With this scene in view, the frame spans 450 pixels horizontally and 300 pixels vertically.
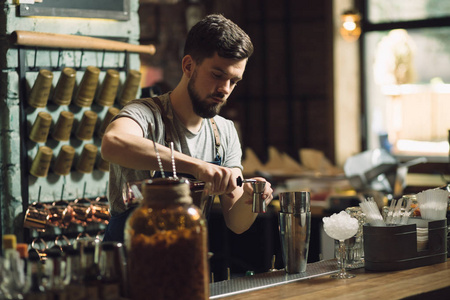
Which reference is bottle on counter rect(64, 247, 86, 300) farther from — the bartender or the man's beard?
the man's beard

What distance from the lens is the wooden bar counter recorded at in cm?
202

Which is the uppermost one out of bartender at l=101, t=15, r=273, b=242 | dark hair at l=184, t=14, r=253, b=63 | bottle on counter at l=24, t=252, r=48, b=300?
dark hair at l=184, t=14, r=253, b=63

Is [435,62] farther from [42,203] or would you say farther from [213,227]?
[42,203]

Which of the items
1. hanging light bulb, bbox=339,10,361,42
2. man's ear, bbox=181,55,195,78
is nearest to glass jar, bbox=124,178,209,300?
man's ear, bbox=181,55,195,78

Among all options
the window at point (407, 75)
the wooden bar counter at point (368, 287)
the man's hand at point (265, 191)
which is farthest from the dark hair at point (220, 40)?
the window at point (407, 75)

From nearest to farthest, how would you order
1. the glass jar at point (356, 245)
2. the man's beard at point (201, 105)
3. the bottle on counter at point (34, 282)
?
1. the bottle on counter at point (34, 282)
2. the glass jar at point (356, 245)
3. the man's beard at point (201, 105)

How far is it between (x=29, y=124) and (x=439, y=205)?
1.85 m

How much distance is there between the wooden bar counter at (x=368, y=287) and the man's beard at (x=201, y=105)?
0.66 meters

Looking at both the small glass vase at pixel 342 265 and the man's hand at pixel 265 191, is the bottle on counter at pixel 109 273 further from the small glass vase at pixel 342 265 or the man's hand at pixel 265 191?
the small glass vase at pixel 342 265

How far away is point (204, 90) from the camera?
249 cm

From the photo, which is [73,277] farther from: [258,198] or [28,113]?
[28,113]

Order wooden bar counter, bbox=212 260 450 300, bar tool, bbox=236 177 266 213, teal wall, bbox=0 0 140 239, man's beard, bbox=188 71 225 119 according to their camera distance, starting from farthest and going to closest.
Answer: teal wall, bbox=0 0 140 239, man's beard, bbox=188 71 225 119, bar tool, bbox=236 177 266 213, wooden bar counter, bbox=212 260 450 300

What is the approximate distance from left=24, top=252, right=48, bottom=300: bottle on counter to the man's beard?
3.43 ft

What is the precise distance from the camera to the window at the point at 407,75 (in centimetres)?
669
